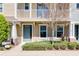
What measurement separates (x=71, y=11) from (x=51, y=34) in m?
3.71

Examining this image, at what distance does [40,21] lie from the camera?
31.4 metres

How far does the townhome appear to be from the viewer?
101ft

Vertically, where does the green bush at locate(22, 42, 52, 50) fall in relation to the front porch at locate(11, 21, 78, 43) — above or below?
below

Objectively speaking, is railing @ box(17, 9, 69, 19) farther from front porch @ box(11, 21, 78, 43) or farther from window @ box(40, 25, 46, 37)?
window @ box(40, 25, 46, 37)

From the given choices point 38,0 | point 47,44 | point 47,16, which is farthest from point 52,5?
point 38,0

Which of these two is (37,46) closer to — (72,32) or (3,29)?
(3,29)

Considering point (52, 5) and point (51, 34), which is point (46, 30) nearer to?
point (51, 34)

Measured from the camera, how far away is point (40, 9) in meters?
31.8

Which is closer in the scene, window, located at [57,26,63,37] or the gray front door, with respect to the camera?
window, located at [57,26,63,37]

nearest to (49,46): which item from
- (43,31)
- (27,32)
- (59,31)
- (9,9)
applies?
(43,31)

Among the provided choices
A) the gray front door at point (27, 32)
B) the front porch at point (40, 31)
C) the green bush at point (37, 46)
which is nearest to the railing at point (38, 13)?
the front porch at point (40, 31)

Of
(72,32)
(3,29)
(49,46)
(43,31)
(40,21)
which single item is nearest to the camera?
(49,46)

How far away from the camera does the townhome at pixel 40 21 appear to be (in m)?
30.7

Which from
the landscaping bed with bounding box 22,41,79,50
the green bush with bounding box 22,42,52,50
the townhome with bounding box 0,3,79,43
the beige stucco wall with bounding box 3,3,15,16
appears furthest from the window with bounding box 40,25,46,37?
the green bush with bounding box 22,42,52,50
